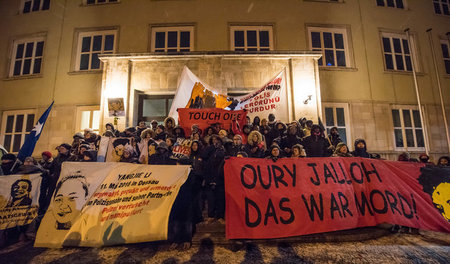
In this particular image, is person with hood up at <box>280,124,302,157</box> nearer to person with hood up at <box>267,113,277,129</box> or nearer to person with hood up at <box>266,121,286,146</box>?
person with hood up at <box>266,121,286,146</box>

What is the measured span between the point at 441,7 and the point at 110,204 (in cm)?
1830

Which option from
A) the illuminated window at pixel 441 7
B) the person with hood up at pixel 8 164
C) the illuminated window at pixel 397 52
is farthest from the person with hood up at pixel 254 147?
the illuminated window at pixel 441 7

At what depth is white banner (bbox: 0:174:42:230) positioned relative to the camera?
12.9 feet

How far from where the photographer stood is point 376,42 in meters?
11.3

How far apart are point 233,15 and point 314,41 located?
13.9 ft

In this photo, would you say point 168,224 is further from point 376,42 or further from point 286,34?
point 376,42

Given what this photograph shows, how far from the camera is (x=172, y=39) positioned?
11.1 m

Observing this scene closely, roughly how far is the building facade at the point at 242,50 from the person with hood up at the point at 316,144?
4312 mm

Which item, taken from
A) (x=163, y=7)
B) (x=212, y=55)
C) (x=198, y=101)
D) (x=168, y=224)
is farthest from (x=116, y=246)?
(x=163, y=7)

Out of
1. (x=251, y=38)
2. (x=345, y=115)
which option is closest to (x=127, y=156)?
(x=251, y=38)

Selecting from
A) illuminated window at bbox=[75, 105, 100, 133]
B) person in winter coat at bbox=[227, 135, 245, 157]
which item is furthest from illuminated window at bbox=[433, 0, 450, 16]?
illuminated window at bbox=[75, 105, 100, 133]

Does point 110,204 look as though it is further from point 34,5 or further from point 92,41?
point 34,5

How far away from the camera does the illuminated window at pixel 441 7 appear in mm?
12445

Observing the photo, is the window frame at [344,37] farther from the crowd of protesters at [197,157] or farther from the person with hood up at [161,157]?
the person with hood up at [161,157]
